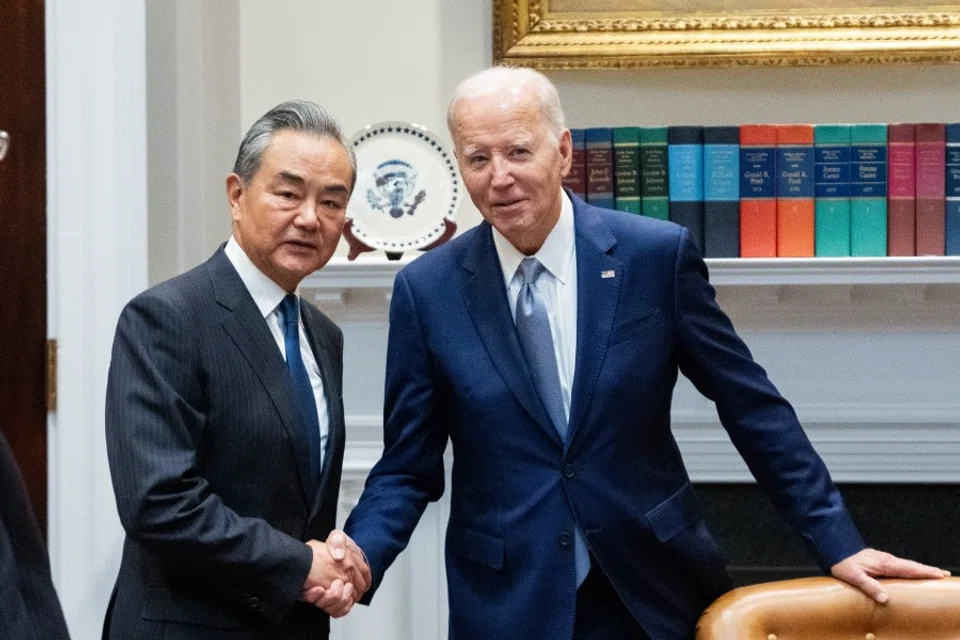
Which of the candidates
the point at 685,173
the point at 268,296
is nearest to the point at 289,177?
the point at 268,296

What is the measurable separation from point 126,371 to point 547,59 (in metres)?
1.94

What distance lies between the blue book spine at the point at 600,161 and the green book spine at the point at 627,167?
2cm

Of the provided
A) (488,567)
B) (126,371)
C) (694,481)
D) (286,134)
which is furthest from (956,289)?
(126,371)

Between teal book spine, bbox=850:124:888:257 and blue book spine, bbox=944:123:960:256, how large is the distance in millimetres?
157

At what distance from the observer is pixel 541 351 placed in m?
1.97

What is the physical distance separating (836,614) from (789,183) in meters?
1.51

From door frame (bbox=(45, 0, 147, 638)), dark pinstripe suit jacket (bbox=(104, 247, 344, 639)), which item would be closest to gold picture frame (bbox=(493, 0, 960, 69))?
door frame (bbox=(45, 0, 147, 638))

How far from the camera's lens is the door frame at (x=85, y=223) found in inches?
111

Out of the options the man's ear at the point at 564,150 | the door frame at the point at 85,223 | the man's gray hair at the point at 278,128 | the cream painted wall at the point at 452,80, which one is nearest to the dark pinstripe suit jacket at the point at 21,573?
the man's gray hair at the point at 278,128

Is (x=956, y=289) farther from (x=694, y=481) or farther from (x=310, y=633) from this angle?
(x=310, y=633)

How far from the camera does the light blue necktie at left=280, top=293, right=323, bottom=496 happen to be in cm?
186

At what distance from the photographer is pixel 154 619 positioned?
5.66 feet

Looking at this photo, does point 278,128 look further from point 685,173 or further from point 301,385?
point 685,173

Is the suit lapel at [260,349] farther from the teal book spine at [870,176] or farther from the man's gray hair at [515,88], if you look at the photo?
the teal book spine at [870,176]
